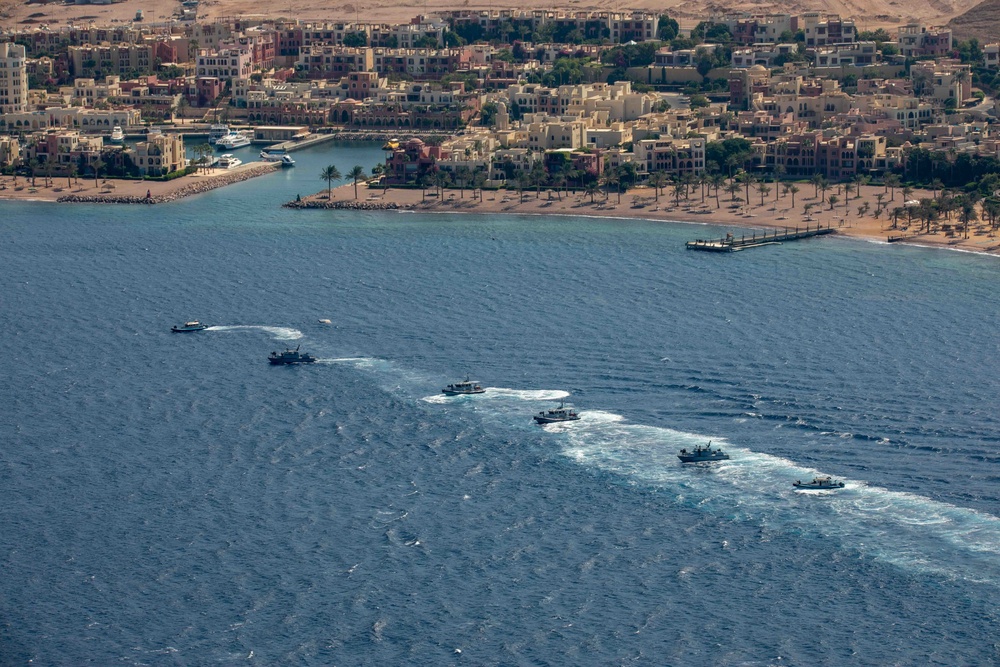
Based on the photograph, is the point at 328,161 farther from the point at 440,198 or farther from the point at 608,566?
the point at 608,566

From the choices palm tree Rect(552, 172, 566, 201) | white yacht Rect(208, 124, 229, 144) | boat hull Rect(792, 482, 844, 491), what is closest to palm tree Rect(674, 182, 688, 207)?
palm tree Rect(552, 172, 566, 201)

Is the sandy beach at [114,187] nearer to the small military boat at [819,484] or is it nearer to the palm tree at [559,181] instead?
the palm tree at [559,181]

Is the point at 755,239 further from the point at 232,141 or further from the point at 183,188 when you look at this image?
the point at 232,141

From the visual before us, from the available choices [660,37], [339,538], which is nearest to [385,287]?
[339,538]

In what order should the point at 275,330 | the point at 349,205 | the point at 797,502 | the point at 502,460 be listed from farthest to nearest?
the point at 349,205 → the point at 275,330 → the point at 502,460 → the point at 797,502

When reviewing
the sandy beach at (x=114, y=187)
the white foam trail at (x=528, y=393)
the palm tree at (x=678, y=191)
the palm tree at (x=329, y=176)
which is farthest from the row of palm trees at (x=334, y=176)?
the white foam trail at (x=528, y=393)

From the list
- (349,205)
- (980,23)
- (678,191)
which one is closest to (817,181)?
(678,191)
